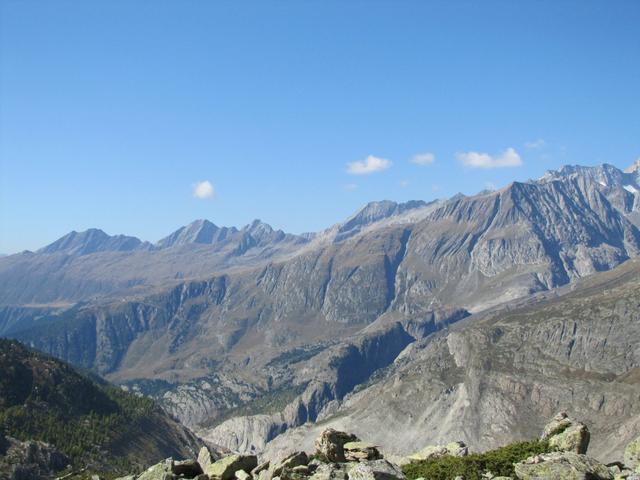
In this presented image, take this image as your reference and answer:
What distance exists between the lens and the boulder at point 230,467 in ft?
174

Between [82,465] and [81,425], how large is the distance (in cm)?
3549

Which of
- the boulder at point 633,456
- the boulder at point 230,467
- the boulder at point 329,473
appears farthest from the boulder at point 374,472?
the boulder at point 633,456

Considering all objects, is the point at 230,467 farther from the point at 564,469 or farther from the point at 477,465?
the point at 564,469

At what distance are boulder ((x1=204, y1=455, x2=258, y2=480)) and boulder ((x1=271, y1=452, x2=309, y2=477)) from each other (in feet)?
14.7

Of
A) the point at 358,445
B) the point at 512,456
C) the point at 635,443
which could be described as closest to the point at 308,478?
the point at 358,445

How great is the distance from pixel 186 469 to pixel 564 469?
113 ft

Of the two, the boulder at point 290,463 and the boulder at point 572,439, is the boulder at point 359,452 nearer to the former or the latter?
the boulder at point 290,463

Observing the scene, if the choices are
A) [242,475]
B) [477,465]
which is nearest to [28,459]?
[242,475]

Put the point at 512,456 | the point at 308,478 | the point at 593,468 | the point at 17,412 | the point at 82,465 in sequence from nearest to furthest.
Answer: the point at 593,468 < the point at 308,478 < the point at 512,456 < the point at 82,465 < the point at 17,412

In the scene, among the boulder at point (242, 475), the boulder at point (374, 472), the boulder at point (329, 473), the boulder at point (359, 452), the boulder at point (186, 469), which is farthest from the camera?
the boulder at point (359, 452)

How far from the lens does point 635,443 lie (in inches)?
2018

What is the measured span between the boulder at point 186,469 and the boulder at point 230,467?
226cm

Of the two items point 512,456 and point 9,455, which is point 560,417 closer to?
point 512,456

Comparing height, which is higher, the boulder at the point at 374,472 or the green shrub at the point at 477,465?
the boulder at the point at 374,472
